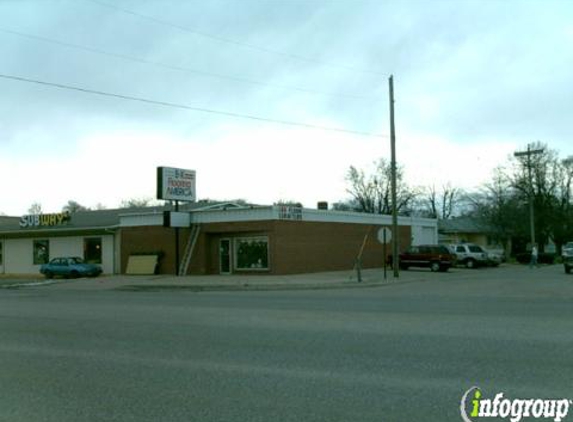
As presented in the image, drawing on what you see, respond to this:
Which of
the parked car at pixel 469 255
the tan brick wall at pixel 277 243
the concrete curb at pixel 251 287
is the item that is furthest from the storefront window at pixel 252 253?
the parked car at pixel 469 255

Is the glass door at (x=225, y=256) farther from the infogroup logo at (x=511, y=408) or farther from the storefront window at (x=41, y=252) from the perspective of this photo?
the infogroup logo at (x=511, y=408)

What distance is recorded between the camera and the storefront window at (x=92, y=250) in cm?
4294

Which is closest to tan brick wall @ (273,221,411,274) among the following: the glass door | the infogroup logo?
the glass door

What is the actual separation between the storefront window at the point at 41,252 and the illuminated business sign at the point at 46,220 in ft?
4.12

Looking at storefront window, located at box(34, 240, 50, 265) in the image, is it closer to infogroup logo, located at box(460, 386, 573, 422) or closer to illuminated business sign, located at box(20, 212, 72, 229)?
illuminated business sign, located at box(20, 212, 72, 229)

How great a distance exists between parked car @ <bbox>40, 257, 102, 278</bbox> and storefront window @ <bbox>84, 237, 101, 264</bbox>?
8.89 feet

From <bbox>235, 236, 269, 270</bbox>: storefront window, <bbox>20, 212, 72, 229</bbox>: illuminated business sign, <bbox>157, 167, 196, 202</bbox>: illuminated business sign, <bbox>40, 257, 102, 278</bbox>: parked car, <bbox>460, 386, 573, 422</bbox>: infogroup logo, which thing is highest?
<bbox>157, 167, 196, 202</bbox>: illuminated business sign

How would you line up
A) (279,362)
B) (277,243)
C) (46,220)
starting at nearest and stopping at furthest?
(279,362) < (277,243) < (46,220)

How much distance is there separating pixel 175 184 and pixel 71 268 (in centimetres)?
875

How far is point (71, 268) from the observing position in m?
39.3

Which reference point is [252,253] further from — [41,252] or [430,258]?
[41,252]

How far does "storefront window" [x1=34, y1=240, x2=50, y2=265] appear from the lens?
45438 mm

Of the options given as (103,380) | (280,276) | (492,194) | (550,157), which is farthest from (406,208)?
(103,380)

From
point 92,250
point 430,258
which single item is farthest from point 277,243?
point 92,250
